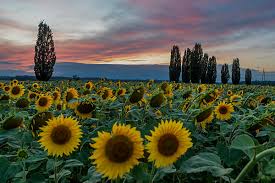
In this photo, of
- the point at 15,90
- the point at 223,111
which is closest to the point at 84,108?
the point at 223,111

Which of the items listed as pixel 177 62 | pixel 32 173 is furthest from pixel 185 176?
pixel 177 62

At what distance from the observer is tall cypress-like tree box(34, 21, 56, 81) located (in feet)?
215

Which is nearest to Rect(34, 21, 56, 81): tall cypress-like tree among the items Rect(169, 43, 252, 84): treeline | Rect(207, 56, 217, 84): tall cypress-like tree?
Rect(169, 43, 252, 84): treeline

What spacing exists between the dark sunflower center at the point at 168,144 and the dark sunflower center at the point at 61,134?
744 mm

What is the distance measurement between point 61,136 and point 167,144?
795mm

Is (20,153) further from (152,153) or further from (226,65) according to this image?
(226,65)

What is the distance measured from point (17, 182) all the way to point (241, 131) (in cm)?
154

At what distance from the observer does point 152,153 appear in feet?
6.17

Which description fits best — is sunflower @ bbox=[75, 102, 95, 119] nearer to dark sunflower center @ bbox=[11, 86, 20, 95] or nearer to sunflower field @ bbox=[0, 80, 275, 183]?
sunflower field @ bbox=[0, 80, 275, 183]

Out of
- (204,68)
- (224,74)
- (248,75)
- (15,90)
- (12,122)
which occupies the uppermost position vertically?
(204,68)

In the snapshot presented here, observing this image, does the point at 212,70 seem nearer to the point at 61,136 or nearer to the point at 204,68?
the point at 204,68

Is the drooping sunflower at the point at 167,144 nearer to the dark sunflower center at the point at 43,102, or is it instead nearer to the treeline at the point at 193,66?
the dark sunflower center at the point at 43,102

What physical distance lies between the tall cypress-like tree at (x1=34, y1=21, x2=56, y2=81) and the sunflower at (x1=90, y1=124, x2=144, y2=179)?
65175 millimetres

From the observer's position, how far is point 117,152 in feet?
5.96
